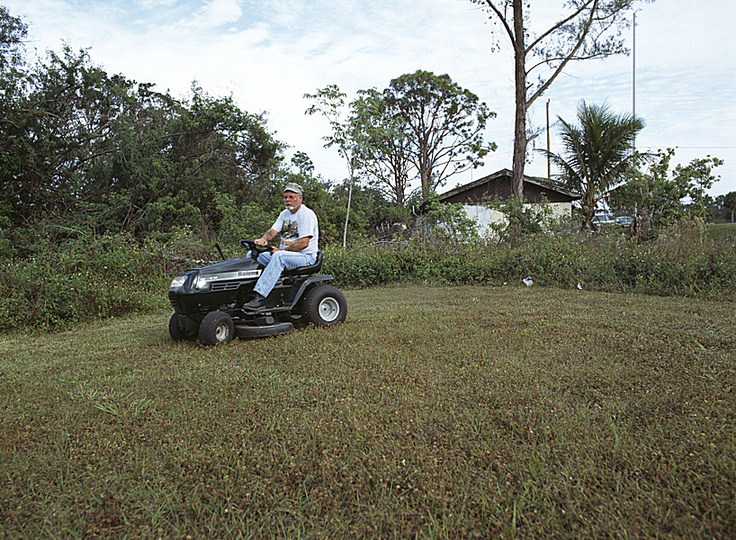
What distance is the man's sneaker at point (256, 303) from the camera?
5.14m

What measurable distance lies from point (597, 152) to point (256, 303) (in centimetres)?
1351

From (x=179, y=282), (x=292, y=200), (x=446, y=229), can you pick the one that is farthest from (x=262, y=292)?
(x=446, y=229)

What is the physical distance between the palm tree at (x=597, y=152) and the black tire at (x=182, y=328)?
12.6m

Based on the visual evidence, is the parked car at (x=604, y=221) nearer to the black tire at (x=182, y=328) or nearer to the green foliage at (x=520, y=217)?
the green foliage at (x=520, y=217)

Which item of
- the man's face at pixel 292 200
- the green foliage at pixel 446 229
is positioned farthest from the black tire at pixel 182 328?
the green foliage at pixel 446 229

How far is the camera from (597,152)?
15094 millimetres

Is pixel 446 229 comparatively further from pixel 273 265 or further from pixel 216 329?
pixel 216 329

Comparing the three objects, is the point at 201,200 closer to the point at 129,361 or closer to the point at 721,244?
the point at 129,361

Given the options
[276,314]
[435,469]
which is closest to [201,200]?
[276,314]

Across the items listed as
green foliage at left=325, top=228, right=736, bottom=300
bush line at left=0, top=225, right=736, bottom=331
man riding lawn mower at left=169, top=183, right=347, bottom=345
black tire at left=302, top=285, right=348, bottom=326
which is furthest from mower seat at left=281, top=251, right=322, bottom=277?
green foliage at left=325, top=228, right=736, bottom=300

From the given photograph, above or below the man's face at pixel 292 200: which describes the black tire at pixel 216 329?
below

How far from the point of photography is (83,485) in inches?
87.9

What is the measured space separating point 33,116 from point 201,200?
4855 mm

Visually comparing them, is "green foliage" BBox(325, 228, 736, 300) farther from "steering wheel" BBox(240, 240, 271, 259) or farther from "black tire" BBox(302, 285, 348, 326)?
"steering wheel" BBox(240, 240, 271, 259)
